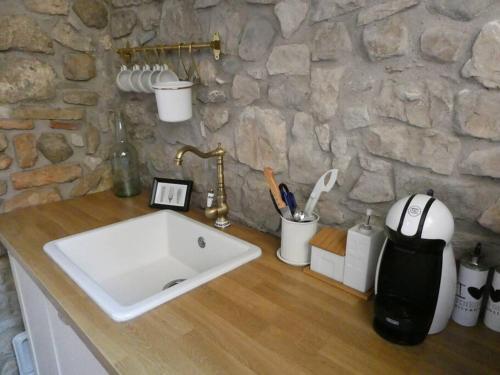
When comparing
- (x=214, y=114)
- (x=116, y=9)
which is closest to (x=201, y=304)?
(x=214, y=114)

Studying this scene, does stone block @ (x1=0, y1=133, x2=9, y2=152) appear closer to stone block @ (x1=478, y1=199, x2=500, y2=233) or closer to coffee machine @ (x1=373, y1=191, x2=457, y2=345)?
coffee machine @ (x1=373, y1=191, x2=457, y2=345)

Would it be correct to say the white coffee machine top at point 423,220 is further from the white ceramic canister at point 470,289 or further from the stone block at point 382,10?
the stone block at point 382,10

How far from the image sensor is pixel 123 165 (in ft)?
5.50

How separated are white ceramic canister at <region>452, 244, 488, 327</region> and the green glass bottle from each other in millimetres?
1374

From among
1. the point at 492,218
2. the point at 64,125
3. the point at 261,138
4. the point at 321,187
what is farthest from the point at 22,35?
the point at 492,218

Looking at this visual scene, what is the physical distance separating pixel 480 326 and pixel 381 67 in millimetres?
630

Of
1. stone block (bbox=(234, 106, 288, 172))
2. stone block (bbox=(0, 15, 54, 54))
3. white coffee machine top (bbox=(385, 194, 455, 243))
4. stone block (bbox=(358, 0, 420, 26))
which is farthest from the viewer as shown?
stone block (bbox=(0, 15, 54, 54))

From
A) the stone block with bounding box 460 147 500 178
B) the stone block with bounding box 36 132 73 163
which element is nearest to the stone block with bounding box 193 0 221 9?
the stone block with bounding box 36 132 73 163

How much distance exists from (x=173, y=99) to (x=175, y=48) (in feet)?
0.77

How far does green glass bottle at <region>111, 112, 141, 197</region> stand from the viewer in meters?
1.67

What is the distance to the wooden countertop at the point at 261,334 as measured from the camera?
0.68m

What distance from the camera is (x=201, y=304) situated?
867 millimetres

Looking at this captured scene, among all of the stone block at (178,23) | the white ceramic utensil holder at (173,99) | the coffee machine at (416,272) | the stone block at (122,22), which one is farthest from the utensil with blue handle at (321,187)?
the stone block at (122,22)

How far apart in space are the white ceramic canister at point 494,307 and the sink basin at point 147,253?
1.93 ft
